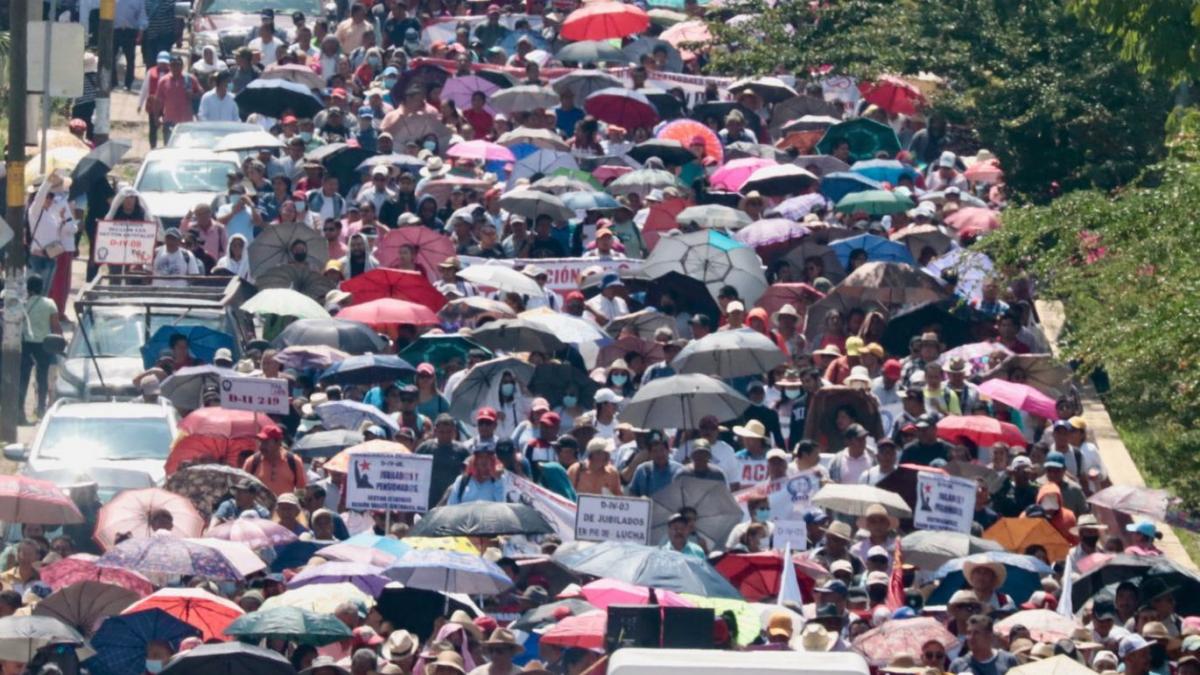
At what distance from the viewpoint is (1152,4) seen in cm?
2358

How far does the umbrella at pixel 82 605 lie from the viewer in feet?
59.1

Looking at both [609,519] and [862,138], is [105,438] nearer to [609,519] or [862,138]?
[609,519]

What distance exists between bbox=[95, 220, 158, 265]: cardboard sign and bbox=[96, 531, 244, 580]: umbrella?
898 centimetres

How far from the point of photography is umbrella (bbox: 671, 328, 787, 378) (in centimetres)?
2389

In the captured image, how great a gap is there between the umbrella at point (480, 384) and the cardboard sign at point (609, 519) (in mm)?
3593

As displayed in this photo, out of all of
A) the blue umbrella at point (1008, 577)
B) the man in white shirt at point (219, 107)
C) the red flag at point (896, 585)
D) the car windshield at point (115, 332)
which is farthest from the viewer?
the man in white shirt at point (219, 107)

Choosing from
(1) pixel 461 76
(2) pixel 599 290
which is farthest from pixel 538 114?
(2) pixel 599 290

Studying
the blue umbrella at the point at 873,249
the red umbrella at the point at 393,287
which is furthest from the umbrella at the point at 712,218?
the red umbrella at the point at 393,287

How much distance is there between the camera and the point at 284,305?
985 inches

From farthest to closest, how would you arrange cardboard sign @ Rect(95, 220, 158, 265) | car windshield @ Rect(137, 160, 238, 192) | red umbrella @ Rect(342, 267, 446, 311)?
car windshield @ Rect(137, 160, 238, 192), cardboard sign @ Rect(95, 220, 158, 265), red umbrella @ Rect(342, 267, 446, 311)

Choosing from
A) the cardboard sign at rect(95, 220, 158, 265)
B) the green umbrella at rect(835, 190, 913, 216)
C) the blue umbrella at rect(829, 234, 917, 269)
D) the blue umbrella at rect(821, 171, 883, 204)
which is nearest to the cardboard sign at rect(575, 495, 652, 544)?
the blue umbrella at rect(829, 234, 917, 269)

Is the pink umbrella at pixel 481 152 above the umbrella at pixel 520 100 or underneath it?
underneath

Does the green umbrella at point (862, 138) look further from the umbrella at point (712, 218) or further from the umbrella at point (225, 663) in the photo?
the umbrella at point (225, 663)

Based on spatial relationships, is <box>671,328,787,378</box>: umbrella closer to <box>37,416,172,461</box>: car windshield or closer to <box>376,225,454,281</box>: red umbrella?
<box>376,225,454,281</box>: red umbrella
